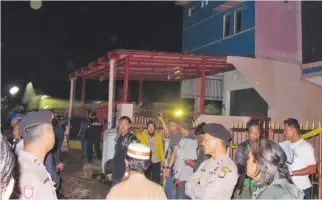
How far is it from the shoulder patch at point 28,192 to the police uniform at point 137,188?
0.60 metres

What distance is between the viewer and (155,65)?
13.3 m

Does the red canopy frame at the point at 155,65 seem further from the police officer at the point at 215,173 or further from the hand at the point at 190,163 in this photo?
the police officer at the point at 215,173

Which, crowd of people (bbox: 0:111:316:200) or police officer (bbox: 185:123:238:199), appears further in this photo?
police officer (bbox: 185:123:238:199)

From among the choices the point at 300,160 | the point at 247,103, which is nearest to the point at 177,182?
the point at 300,160

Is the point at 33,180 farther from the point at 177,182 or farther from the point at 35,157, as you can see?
the point at 177,182

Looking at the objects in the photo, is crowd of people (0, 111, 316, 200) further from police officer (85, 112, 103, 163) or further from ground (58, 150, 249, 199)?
police officer (85, 112, 103, 163)

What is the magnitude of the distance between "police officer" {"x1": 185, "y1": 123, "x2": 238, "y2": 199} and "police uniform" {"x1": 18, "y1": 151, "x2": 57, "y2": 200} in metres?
1.44

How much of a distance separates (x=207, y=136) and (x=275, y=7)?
13.1 metres

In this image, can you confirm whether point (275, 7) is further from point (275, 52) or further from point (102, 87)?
point (102, 87)

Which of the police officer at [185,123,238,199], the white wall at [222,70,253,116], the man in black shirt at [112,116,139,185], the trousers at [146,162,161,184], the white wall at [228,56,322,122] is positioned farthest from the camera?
the white wall at [222,70,253,116]

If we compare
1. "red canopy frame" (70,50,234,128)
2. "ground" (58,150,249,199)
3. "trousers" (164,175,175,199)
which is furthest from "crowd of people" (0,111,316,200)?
"red canopy frame" (70,50,234,128)

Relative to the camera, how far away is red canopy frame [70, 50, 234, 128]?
11180 millimetres

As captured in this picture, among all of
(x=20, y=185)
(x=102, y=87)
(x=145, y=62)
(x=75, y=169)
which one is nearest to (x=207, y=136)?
(x=20, y=185)

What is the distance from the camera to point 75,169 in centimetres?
1038
